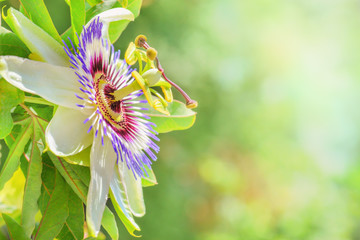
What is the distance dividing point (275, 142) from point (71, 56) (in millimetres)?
4222

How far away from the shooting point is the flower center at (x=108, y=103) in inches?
18.1

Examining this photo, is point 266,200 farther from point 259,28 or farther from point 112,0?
point 112,0

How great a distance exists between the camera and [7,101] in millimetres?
401

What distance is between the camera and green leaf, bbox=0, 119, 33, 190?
1.44 ft

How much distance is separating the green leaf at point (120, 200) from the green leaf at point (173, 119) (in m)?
0.09

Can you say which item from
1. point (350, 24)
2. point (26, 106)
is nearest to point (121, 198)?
point (26, 106)

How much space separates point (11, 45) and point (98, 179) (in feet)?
0.47

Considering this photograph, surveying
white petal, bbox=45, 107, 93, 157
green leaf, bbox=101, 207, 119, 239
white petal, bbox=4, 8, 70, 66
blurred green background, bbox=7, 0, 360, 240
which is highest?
white petal, bbox=4, 8, 70, 66

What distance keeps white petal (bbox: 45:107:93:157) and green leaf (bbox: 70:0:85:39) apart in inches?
3.3

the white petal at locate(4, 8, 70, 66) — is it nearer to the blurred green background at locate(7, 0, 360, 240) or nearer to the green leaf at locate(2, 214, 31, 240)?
the green leaf at locate(2, 214, 31, 240)

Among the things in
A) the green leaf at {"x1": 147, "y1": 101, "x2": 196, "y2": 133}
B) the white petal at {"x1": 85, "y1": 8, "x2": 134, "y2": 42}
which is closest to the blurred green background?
the green leaf at {"x1": 147, "y1": 101, "x2": 196, "y2": 133}

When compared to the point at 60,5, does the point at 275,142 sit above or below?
below

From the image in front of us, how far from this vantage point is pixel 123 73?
19.3 inches

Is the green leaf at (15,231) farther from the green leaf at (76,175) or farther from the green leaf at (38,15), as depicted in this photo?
the green leaf at (38,15)
